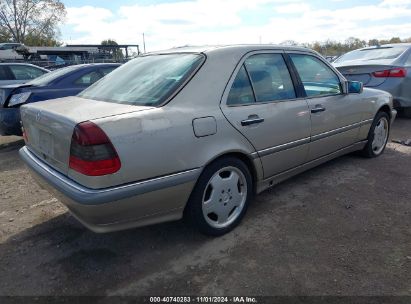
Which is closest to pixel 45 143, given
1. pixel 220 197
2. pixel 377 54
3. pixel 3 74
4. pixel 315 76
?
pixel 220 197

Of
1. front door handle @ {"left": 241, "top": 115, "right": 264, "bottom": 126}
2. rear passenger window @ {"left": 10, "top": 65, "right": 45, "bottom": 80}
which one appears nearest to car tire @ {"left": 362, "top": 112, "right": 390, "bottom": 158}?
front door handle @ {"left": 241, "top": 115, "right": 264, "bottom": 126}

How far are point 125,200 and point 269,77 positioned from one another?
1.79 metres

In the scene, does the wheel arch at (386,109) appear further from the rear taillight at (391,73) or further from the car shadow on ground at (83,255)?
the car shadow on ground at (83,255)

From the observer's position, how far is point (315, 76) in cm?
391

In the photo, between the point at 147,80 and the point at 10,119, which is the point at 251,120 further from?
the point at 10,119

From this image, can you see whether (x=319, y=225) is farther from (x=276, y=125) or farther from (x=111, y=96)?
(x=111, y=96)

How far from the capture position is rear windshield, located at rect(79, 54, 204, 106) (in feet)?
9.03

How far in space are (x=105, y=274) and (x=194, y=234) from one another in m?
0.81

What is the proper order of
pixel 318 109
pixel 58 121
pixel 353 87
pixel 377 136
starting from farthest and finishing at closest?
1. pixel 377 136
2. pixel 353 87
3. pixel 318 109
4. pixel 58 121

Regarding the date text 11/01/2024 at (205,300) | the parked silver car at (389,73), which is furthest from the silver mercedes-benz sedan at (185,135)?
the parked silver car at (389,73)

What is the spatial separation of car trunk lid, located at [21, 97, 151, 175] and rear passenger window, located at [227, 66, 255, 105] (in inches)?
31.0

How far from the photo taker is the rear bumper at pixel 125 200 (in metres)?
2.33

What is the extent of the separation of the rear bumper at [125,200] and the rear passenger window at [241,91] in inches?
27.6

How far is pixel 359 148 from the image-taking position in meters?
4.69
